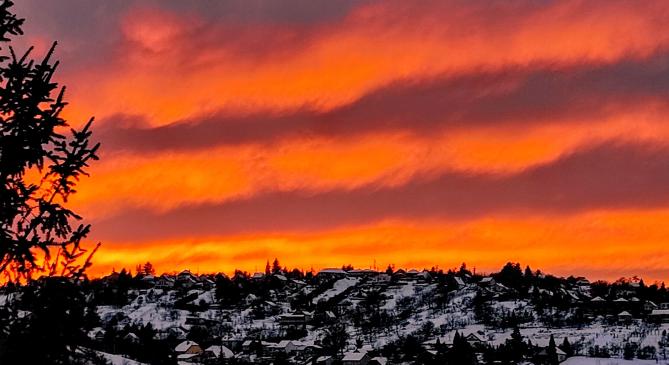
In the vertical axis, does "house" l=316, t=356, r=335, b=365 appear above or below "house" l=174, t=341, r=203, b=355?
below

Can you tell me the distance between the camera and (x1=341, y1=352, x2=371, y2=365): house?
137875 millimetres

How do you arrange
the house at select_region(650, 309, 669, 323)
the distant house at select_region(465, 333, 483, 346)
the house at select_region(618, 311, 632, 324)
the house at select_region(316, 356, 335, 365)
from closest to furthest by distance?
the house at select_region(316, 356, 335, 365) < the distant house at select_region(465, 333, 483, 346) < the house at select_region(650, 309, 669, 323) < the house at select_region(618, 311, 632, 324)

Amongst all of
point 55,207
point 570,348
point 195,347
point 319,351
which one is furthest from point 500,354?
point 55,207

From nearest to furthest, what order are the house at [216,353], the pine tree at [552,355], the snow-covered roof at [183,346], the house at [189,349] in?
the pine tree at [552,355]
the house at [216,353]
the house at [189,349]
the snow-covered roof at [183,346]

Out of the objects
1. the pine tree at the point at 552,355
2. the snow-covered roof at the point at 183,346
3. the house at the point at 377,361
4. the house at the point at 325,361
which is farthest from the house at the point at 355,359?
the snow-covered roof at the point at 183,346

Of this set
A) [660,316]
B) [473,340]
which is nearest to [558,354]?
[473,340]

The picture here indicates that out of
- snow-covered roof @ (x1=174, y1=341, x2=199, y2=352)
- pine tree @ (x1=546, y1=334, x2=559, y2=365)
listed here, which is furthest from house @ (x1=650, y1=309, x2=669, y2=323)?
snow-covered roof @ (x1=174, y1=341, x2=199, y2=352)

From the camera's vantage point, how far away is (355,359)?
139500mm

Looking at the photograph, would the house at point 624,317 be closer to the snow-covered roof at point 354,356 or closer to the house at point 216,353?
the snow-covered roof at point 354,356

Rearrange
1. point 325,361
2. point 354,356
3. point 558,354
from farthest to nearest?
1. point 325,361
2. point 354,356
3. point 558,354

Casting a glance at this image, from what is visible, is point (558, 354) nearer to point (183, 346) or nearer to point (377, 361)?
point (377, 361)

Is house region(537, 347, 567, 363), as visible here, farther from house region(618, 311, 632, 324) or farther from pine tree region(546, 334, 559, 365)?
house region(618, 311, 632, 324)

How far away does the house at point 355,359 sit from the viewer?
138m

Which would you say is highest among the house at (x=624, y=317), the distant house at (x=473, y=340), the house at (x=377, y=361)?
the house at (x=624, y=317)
